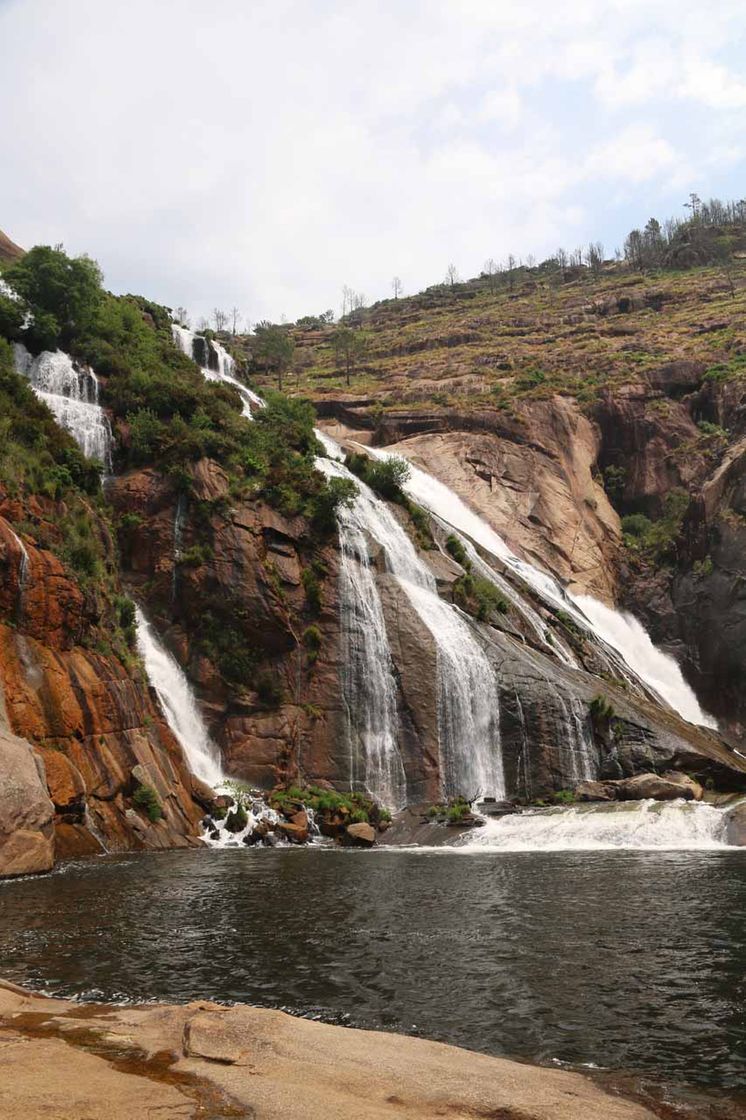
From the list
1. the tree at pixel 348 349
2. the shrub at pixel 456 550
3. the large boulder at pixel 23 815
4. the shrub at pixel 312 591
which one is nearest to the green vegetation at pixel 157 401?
the shrub at pixel 312 591

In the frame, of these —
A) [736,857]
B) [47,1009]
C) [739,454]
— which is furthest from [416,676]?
[739,454]

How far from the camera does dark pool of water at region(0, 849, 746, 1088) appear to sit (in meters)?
9.56

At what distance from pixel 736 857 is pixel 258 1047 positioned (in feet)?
69.2

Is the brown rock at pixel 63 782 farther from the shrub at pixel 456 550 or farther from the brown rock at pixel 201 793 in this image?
the shrub at pixel 456 550

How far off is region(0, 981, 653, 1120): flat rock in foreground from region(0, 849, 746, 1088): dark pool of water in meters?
1.76

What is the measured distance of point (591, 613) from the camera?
62.9 meters

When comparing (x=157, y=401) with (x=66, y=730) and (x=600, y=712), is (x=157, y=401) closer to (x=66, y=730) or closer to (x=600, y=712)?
(x=66, y=730)

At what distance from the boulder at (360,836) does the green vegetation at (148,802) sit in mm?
7204

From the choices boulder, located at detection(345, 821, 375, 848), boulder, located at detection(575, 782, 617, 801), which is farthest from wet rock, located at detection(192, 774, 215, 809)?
boulder, located at detection(575, 782, 617, 801)

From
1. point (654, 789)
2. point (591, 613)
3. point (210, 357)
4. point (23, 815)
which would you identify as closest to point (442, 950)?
point (23, 815)

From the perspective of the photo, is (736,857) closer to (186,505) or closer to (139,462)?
(186,505)

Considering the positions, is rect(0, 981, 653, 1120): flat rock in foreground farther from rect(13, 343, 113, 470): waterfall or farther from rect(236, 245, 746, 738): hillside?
rect(236, 245, 746, 738): hillside

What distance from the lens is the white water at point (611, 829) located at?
93.6 feet

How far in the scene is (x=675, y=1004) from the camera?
10.3m
